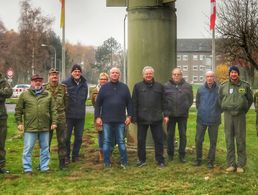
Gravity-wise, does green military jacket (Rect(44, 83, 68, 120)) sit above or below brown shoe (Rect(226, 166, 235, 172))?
above

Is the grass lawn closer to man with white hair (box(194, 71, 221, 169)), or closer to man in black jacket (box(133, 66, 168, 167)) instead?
man with white hair (box(194, 71, 221, 169))

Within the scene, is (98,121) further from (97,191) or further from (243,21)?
(243,21)

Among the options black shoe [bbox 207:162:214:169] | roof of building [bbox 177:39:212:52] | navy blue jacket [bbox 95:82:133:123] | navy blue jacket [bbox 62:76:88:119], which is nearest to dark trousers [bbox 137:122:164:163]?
navy blue jacket [bbox 95:82:133:123]

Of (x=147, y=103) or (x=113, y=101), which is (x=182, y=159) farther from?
(x=113, y=101)

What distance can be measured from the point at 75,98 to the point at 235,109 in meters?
2.92

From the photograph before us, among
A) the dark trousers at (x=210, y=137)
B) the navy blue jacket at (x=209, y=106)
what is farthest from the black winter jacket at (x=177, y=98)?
the dark trousers at (x=210, y=137)

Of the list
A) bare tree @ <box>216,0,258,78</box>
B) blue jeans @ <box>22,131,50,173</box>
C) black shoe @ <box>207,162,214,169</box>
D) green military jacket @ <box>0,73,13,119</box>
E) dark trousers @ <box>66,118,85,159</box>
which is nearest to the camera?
green military jacket @ <box>0,73,13,119</box>

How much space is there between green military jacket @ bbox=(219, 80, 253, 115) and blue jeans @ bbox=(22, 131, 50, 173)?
315 centimetres

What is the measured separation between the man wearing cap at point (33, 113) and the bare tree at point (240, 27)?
1129cm

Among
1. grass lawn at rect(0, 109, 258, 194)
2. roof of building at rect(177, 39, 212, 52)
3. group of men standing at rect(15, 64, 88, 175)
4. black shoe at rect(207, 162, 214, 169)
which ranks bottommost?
grass lawn at rect(0, 109, 258, 194)

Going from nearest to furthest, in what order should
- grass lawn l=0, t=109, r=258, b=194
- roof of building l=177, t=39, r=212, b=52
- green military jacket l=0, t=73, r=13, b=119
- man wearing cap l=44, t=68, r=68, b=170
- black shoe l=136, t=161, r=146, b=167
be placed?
grass lawn l=0, t=109, r=258, b=194, green military jacket l=0, t=73, r=13, b=119, man wearing cap l=44, t=68, r=68, b=170, black shoe l=136, t=161, r=146, b=167, roof of building l=177, t=39, r=212, b=52

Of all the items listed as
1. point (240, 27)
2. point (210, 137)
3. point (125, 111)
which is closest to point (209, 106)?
point (210, 137)

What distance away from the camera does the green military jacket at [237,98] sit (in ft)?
27.1

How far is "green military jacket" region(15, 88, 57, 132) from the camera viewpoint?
320 inches
